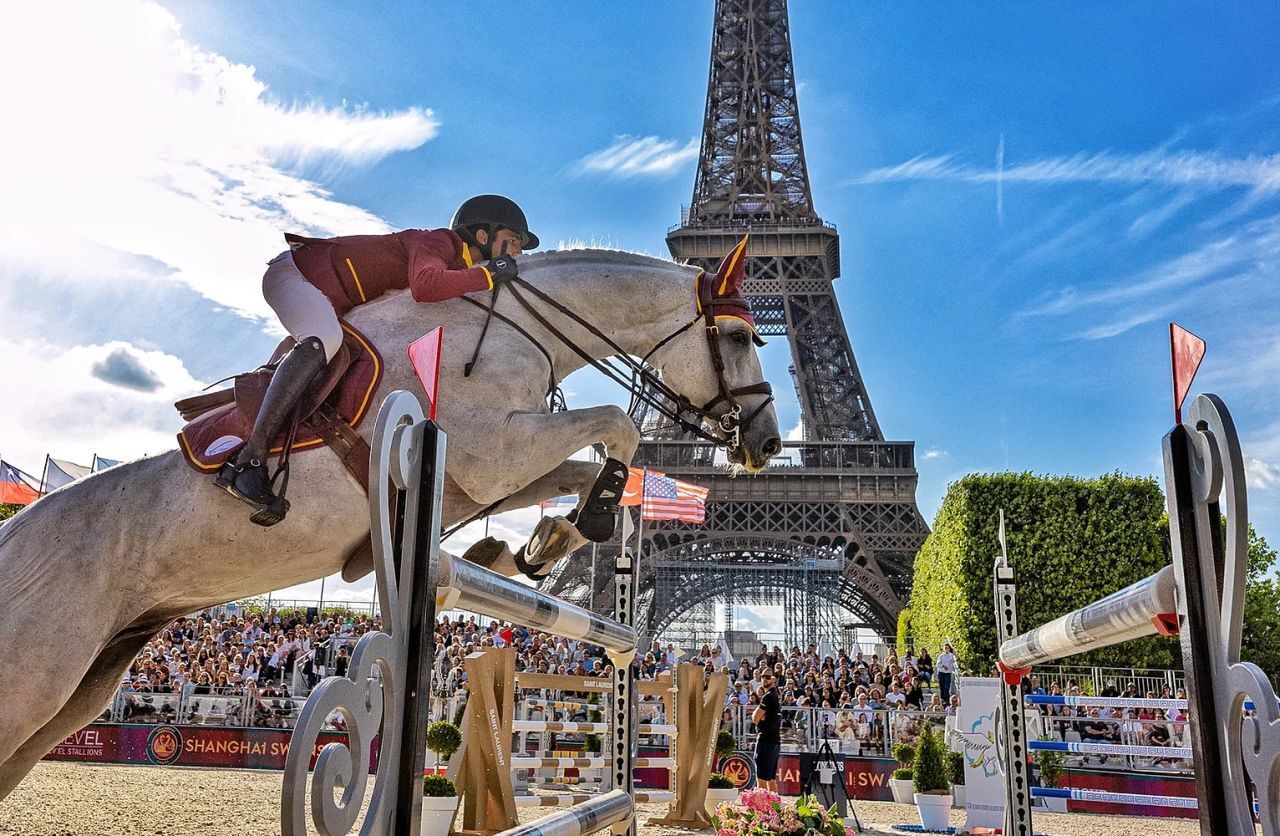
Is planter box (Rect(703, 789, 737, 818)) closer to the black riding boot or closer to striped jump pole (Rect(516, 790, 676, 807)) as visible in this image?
striped jump pole (Rect(516, 790, 676, 807))

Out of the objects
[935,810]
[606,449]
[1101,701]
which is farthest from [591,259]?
[935,810]

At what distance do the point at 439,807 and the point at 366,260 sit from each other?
16.3 feet

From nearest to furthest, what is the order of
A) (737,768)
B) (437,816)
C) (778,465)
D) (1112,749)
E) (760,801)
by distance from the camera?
(760,801)
(437,816)
(1112,749)
(737,768)
(778,465)

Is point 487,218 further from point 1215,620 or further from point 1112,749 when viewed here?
point 1112,749

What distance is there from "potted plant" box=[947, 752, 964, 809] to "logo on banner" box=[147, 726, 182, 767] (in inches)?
426

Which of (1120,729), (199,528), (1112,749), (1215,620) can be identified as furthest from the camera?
(1120,729)

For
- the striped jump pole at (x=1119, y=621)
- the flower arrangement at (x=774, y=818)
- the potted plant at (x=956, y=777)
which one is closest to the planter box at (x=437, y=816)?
the flower arrangement at (x=774, y=818)

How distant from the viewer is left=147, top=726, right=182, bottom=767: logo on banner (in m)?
14.0

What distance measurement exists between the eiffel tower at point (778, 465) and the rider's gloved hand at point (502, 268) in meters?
25.7

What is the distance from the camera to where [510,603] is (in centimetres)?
218

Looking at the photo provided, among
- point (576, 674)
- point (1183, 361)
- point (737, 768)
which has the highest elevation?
point (1183, 361)

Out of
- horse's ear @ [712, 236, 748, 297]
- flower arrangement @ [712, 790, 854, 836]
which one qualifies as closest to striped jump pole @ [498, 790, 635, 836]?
flower arrangement @ [712, 790, 854, 836]

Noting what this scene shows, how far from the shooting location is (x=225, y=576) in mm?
3047

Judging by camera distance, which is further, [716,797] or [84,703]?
[716,797]
